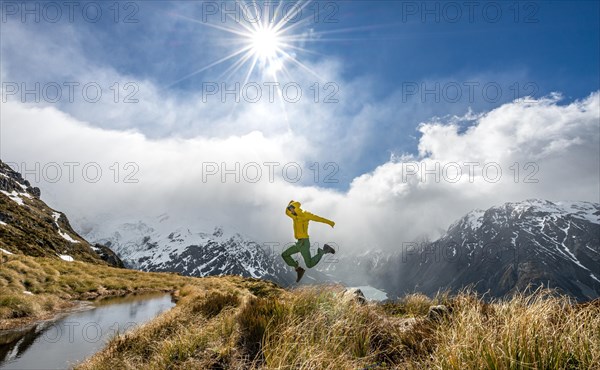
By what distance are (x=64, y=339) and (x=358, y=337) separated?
29.3 ft

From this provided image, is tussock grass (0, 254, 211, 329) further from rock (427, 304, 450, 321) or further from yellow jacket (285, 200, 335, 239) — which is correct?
rock (427, 304, 450, 321)

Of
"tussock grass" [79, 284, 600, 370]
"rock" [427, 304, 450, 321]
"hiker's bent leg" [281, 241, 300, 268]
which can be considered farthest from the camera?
"hiker's bent leg" [281, 241, 300, 268]

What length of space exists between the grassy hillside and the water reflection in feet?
4.24

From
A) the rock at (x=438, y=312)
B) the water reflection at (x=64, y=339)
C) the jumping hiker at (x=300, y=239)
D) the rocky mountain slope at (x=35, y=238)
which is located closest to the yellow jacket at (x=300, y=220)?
the jumping hiker at (x=300, y=239)

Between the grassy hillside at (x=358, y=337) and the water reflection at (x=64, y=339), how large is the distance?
129 centimetres

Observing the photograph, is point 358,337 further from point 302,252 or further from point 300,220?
point 300,220

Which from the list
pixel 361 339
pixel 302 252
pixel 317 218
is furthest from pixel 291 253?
pixel 361 339

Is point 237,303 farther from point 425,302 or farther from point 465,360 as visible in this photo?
point 465,360

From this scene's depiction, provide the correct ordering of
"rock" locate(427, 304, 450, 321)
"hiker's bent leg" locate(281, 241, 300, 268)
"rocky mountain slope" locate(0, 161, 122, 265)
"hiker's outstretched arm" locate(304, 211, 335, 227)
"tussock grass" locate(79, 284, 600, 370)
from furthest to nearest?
"rocky mountain slope" locate(0, 161, 122, 265), "hiker's bent leg" locate(281, 241, 300, 268), "hiker's outstretched arm" locate(304, 211, 335, 227), "rock" locate(427, 304, 450, 321), "tussock grass" locate(79, 284, 600, 370)

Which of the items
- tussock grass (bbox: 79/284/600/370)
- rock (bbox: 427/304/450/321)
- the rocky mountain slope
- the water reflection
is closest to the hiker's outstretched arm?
tussock grass (bbox: 79/284/600/370)

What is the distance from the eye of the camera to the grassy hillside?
409cm

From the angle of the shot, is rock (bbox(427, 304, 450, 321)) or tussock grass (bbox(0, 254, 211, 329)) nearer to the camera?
rock (bbox(427, 304, 450, 321))

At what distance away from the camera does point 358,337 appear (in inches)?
263

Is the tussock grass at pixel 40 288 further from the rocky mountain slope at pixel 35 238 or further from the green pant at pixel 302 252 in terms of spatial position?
the rocky mountain slope at pixel 35 238
